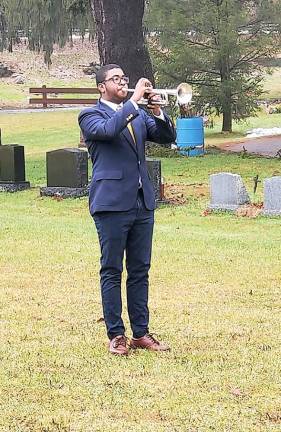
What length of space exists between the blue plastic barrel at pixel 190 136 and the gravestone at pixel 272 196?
1155cm

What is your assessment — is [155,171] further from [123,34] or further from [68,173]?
[123,34]

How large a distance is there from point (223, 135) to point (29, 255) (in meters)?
22.5

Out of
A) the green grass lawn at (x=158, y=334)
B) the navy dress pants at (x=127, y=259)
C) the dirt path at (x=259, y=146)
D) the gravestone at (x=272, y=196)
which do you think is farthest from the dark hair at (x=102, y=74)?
the dirt path at (x=259, y=146)

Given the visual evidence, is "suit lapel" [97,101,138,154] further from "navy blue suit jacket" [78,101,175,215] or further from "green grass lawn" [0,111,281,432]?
"green grass lawn" [0,111,281,432]

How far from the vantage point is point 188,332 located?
21.1ft

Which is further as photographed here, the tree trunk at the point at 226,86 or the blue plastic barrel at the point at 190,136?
the tree trunk at the point at 226,86

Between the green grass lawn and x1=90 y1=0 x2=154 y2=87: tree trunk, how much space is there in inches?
427

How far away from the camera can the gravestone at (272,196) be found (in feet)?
42.5

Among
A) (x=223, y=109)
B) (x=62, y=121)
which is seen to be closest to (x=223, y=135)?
(x=223, y=109)

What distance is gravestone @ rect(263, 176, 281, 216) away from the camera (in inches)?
511

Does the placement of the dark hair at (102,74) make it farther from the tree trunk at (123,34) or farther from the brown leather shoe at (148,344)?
the tree trunk at (123,34)

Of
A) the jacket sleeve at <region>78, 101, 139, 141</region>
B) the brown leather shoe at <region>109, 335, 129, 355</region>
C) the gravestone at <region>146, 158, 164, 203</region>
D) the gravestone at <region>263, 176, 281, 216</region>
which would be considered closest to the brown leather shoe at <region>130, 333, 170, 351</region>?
the brown leather shoe at <region>109, 335, 129, 355</region>

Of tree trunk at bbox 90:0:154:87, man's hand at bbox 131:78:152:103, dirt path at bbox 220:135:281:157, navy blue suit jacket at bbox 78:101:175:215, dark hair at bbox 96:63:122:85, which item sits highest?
tree trunk at bbox 90:0:154:87

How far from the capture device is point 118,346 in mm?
5727
